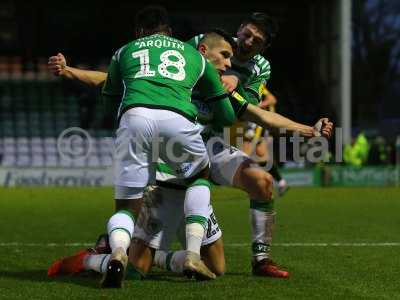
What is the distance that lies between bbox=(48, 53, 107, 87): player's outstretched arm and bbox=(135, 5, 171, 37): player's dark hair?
1.88 ft

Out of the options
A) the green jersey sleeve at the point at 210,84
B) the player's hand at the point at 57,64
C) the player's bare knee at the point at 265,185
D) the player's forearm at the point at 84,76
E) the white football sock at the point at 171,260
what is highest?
the player's hand at the point at 57,64

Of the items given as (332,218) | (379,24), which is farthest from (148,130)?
(379,24)

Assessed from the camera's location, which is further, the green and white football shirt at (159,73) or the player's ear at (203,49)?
the player's ear at (203,49)

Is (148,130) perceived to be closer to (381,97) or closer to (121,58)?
(121,58)

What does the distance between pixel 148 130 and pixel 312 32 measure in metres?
23.1

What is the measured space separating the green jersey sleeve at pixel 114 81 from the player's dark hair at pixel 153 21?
0.23 metres

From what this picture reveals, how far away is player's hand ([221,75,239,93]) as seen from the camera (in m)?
6.06

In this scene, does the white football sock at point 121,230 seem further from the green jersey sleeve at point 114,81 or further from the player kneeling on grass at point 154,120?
the green jersey sleeve at point 114,81

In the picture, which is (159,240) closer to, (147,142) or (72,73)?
(147,142)

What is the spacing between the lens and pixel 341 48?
23.4 metres

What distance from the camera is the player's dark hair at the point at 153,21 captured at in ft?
19.1

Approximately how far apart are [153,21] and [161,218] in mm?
1354

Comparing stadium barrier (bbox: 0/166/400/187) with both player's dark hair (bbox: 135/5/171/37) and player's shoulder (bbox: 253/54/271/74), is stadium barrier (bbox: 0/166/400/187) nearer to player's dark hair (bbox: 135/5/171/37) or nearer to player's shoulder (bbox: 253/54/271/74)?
player's shoulder (bbox: 253/54/271/74)

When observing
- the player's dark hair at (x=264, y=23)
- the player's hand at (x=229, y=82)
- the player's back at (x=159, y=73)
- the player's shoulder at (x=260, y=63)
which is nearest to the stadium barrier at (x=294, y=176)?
the player's shoulder at (x=260, y=63)
